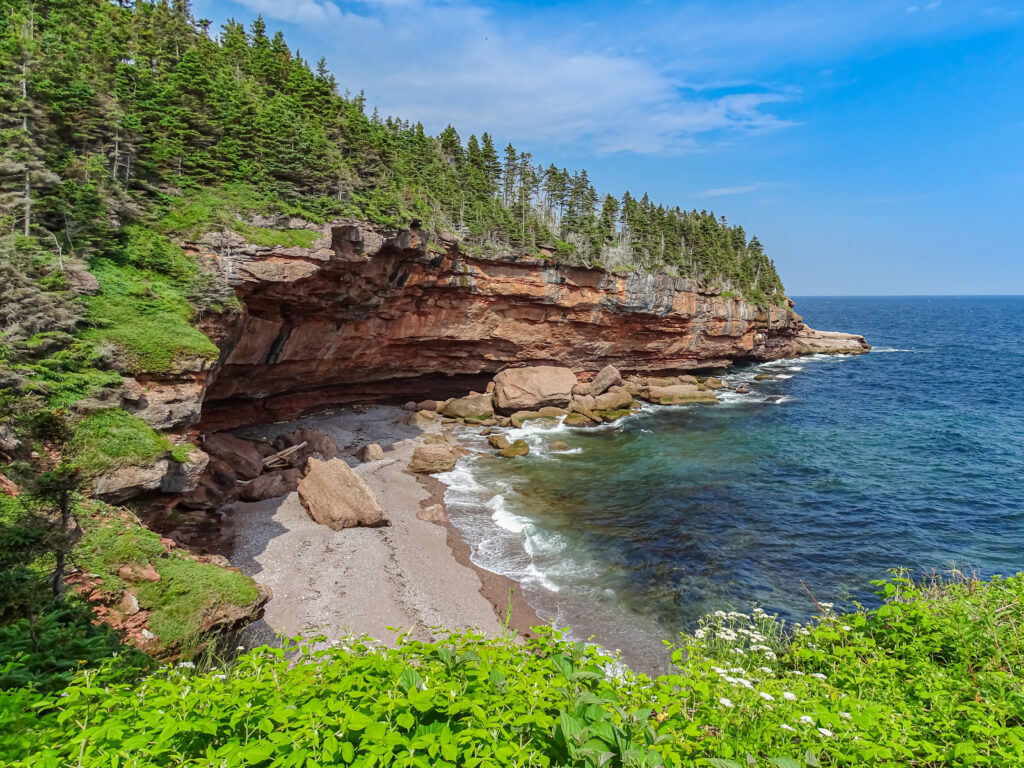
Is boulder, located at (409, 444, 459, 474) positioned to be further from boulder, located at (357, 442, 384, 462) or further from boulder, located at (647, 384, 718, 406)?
boulder, located at (647, 384, 718, 406)

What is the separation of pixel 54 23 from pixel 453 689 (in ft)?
118

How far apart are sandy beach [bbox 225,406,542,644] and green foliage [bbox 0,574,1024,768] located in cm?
694

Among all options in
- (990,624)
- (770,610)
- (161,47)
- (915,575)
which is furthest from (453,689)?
(161,47)

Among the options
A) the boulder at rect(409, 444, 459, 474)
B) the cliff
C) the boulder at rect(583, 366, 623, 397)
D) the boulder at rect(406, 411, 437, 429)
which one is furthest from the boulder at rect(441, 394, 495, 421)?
the boulder at rect(409, 444, 459, 474)

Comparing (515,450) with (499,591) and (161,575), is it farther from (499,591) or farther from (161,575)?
(161,575)

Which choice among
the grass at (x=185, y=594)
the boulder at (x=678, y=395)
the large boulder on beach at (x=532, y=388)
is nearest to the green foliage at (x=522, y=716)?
the grass at (x=185, y=594)

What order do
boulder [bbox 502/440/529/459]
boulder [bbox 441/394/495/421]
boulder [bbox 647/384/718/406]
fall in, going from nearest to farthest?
boulder [bbox 502/440/529/459] → boulder [bbox 441/394/495/421] → boulder [bbox 647/384/718/406]

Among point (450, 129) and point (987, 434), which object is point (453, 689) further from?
point (450, 129)

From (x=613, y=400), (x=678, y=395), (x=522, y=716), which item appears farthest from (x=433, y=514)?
(x=678, y=395)

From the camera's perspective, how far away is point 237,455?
2277 centimetres

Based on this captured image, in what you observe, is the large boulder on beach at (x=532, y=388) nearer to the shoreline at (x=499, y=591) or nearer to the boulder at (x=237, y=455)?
the shoreline at (x=499, y=591)

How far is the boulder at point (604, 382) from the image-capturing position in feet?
138

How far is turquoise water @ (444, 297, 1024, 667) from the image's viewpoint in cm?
1605

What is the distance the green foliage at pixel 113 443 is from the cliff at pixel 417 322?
19.3 feet
